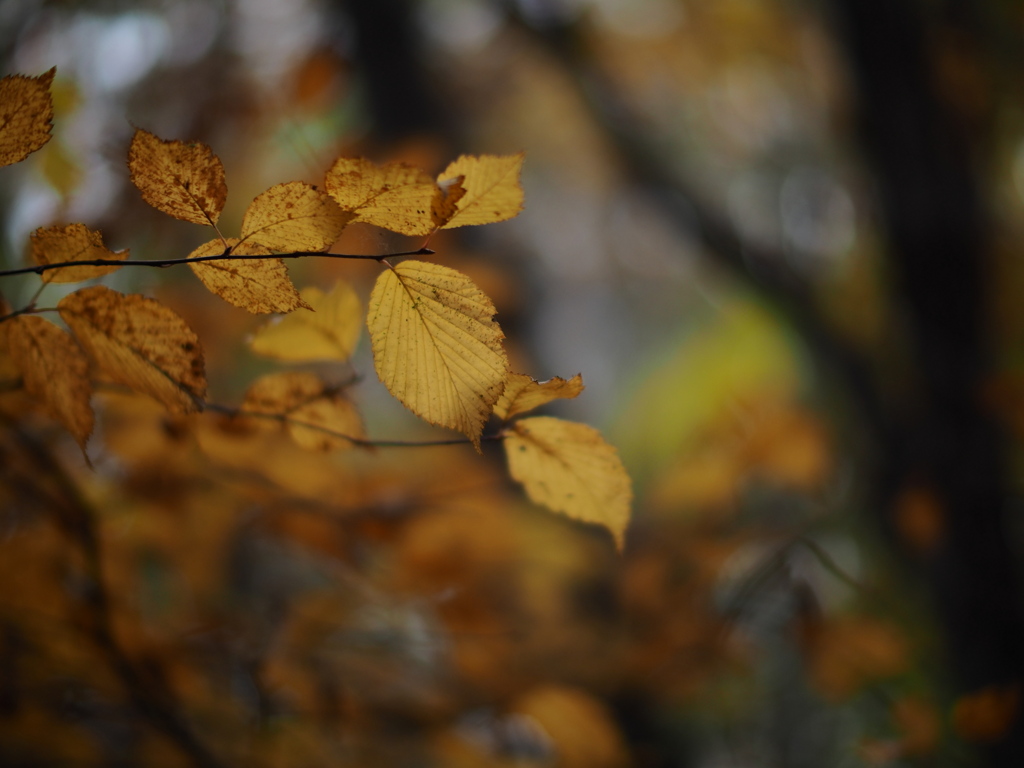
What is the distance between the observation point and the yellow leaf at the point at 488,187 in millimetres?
299

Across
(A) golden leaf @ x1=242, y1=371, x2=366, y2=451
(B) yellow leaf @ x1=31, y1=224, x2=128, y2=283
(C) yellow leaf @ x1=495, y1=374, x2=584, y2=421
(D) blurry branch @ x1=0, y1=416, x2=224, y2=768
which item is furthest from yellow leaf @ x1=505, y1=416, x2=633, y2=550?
(D) blurry branch @ x1=0, y1=416, x2=224, y2=768

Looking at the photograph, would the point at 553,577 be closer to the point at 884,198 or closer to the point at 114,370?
the point at 884,198

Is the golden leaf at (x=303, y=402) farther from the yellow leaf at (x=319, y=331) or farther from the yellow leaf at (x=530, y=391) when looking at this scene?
the yellow leaf at (x=530, y=391)

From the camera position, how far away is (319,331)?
1.49ft

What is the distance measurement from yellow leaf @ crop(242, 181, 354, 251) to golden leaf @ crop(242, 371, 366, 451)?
0.54 feet

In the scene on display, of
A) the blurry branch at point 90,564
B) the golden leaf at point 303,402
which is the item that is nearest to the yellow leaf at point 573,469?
the golden leaf at point 303,402

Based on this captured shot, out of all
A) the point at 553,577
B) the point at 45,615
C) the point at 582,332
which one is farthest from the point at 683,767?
the point at 582,332

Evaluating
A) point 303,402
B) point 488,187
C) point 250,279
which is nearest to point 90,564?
point 303,402

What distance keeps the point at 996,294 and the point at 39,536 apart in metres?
1.81

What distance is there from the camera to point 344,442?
1.42 ft

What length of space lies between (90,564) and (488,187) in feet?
1.89

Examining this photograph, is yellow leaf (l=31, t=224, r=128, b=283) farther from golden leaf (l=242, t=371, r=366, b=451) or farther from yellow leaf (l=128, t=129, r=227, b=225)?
golden leaf (l=242, t=371, r=366, b=451)

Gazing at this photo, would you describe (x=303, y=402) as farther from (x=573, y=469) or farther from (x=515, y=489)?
(x=515, y=489)

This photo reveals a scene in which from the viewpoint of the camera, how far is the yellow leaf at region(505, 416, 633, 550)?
382 mm
